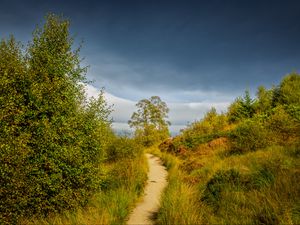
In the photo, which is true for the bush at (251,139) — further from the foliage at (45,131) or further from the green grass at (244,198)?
the foliage at (45,131)

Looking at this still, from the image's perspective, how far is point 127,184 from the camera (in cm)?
1070

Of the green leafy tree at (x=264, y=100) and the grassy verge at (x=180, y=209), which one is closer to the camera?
the grassy verge at (x=180, y=209)

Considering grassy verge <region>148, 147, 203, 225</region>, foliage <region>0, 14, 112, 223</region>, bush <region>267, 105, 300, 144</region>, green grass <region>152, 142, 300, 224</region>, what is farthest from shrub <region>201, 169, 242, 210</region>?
bush <region>267, 105, 300, 144</region>

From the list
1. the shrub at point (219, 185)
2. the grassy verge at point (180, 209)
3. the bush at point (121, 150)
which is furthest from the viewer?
the bush at point (121, 150)

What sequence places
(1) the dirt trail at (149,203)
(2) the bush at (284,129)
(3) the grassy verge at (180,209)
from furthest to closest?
(2) the bush at (284,129)
(1) the dirt trail at (149,203)
(3) the grassy verge at (180,209)

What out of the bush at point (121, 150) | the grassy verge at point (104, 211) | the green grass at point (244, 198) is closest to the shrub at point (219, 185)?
the green grass at point (244, 198)

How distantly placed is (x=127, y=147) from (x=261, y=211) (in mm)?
13620

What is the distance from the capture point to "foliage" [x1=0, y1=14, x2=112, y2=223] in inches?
246

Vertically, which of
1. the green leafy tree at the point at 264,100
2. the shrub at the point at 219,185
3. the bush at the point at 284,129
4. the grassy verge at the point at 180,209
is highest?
the green leafy tree at the point at 264,100

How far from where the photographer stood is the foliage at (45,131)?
625 cm

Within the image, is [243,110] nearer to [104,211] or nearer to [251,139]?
[251,139]

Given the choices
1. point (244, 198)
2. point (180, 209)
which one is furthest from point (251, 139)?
point (180, 209)

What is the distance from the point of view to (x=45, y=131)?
22.5 feet

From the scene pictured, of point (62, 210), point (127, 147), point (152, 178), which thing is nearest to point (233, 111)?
point (127, 147)
